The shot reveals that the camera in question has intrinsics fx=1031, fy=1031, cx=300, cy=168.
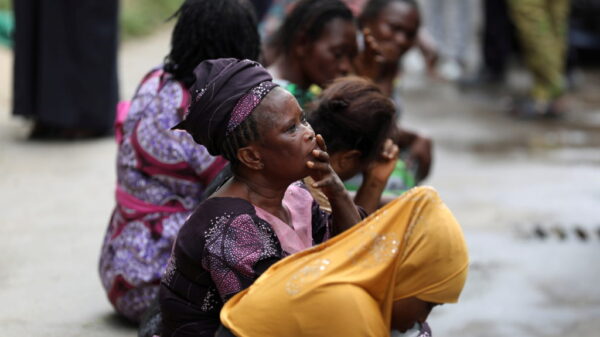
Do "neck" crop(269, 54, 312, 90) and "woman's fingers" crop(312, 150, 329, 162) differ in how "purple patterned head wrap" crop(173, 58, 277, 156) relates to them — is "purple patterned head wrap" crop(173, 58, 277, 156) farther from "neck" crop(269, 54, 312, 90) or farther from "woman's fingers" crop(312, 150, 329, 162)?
"neck" crop(269, 54, 312, 90)

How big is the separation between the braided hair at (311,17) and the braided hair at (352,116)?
0.88 m

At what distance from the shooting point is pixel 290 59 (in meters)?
4.24

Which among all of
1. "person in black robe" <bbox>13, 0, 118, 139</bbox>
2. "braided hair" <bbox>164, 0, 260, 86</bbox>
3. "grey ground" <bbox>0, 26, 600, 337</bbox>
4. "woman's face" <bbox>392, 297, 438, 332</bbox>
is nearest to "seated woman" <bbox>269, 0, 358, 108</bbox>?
"braided hair" <bbox>164, 0, 260, 86</bbox>

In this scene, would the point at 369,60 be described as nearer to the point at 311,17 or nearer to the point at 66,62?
the point at 311,17

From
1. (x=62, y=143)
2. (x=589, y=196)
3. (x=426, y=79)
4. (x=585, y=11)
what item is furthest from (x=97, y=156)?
(x=585, y=11)

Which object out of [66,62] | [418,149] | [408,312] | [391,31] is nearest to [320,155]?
[408,312]

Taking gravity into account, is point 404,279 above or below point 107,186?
above

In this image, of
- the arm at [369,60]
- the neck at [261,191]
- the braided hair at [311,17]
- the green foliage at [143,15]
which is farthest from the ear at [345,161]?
the green foliage at [143,15]

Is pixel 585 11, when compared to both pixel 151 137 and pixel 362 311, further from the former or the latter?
pixel 362 311

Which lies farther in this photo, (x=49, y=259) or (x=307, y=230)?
(x=49, y=259)

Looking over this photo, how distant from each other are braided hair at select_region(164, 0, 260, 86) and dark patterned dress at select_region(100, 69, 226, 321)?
8 centimetres

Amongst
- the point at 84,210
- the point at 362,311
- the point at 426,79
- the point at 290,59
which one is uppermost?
the point at 362,311

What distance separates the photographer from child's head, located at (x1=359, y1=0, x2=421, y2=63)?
490 cm

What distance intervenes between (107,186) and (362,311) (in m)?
3.49
